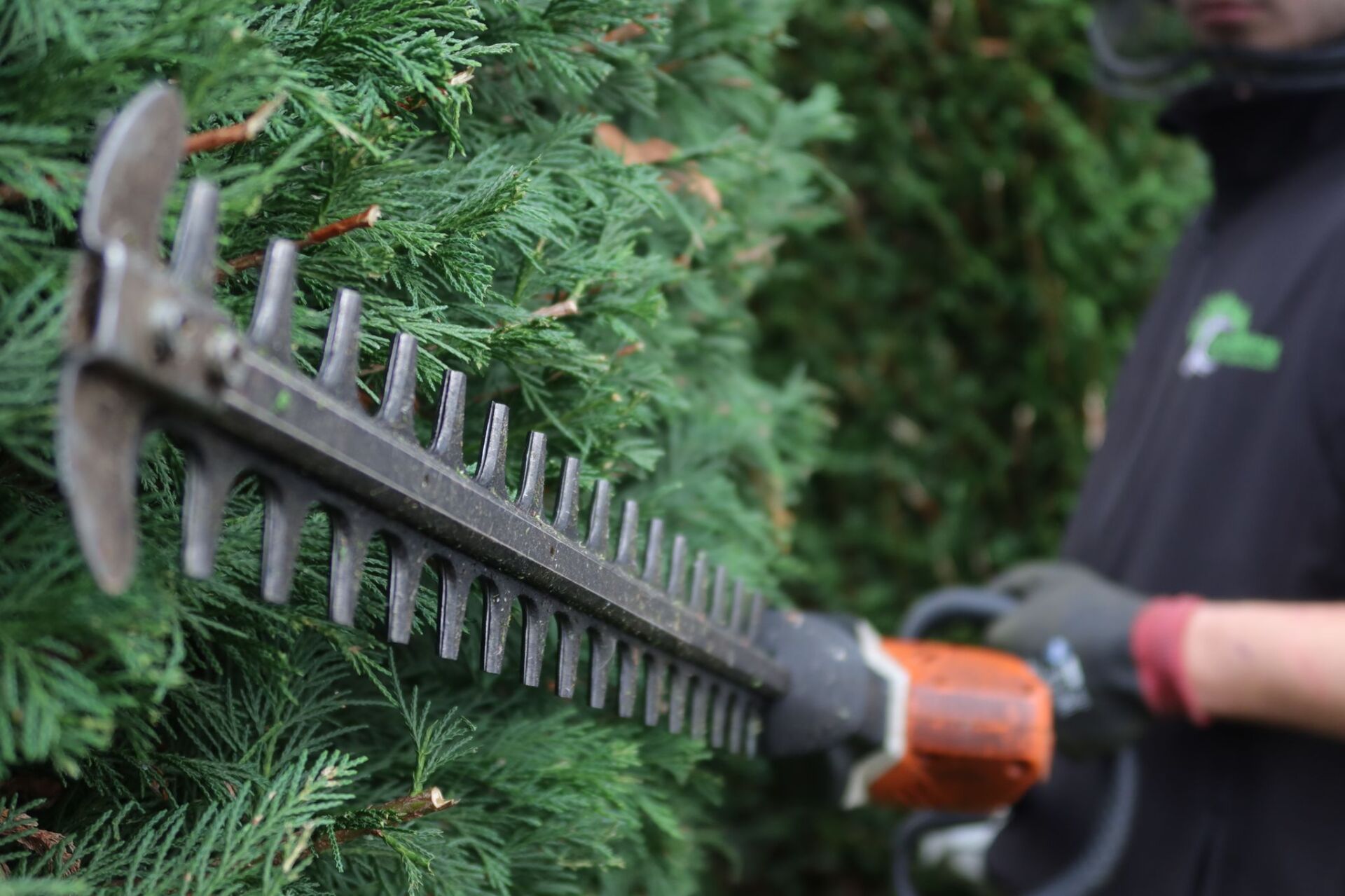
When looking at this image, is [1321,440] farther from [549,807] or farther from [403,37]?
[403,37]

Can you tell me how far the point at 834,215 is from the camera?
1.60 meters

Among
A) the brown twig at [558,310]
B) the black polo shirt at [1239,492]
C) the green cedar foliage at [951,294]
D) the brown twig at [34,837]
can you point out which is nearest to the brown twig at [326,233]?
the brown twig at [558,310]

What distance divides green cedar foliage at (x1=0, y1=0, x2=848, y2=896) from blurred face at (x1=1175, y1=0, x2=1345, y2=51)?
90 cm

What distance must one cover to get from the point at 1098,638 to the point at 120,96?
132 cm

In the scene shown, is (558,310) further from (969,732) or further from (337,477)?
(969,732)

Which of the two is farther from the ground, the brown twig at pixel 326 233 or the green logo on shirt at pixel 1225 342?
the green logo on shirt at pixel 1225 342

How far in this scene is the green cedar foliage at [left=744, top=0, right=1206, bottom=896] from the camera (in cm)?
231

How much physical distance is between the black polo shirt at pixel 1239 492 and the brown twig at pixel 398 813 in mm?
1193

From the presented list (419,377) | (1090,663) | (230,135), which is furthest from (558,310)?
(1090,663)

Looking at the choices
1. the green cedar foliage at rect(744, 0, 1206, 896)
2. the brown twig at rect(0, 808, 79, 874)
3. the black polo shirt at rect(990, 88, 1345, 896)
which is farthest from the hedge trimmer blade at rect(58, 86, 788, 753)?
the green cedar foliage at rect(744, 0, 1206, 896)

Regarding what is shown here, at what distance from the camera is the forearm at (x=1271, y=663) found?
124cm

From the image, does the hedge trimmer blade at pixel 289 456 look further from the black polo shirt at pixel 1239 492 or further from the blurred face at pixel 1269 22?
the blurred face at pixel 1269 22

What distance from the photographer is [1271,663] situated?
1.27 m

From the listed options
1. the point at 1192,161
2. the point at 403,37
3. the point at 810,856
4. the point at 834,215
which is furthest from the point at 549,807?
the point at 1192,161
